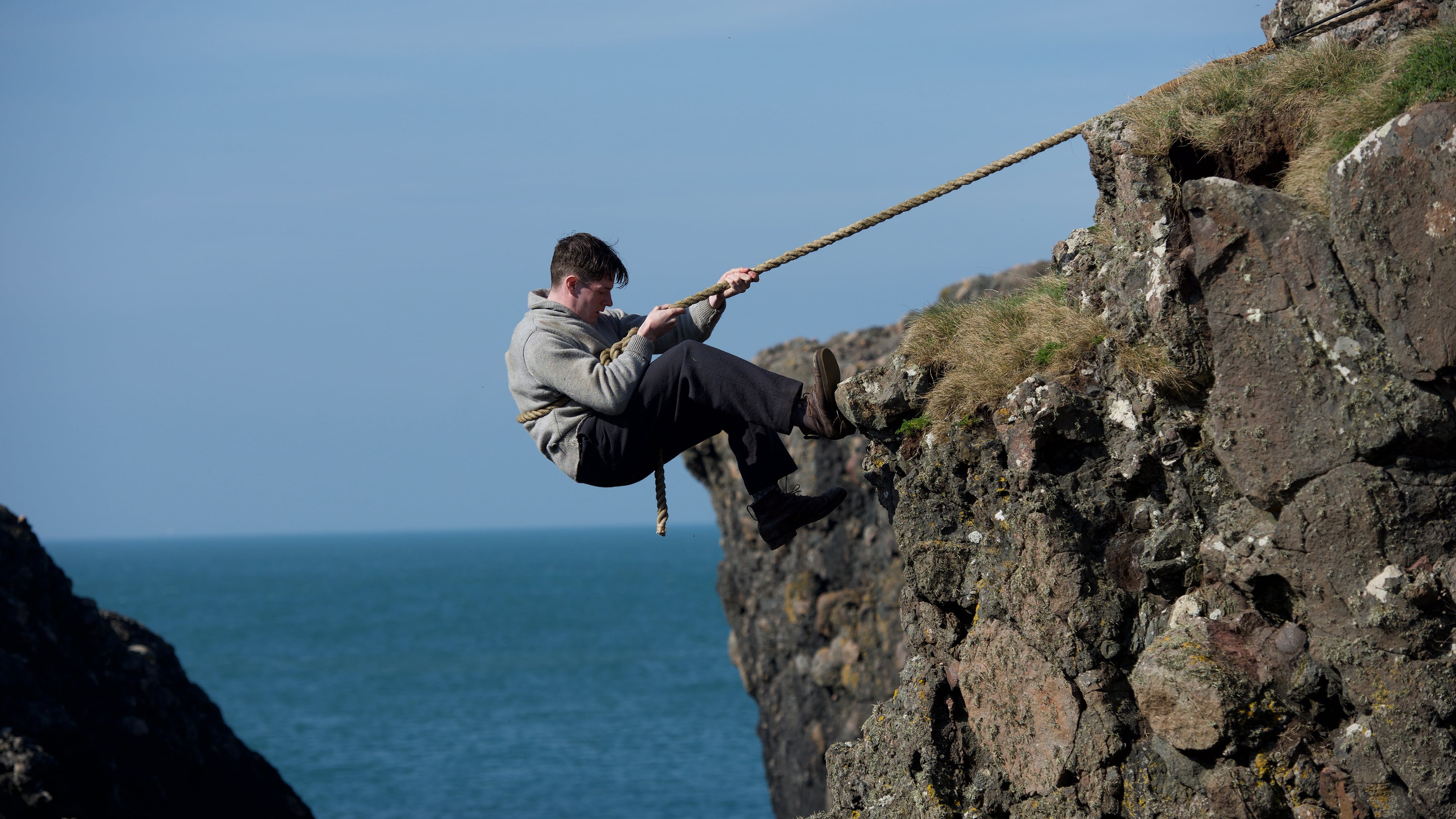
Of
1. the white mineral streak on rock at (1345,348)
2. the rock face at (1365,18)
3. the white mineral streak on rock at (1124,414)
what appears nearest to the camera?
the white mineral streak on rock at (1345,348)

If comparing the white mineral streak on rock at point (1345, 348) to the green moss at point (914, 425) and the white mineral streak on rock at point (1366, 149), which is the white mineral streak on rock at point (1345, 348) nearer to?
the white mineral streak on rock at point (1366, 149)

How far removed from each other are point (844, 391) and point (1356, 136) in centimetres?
338

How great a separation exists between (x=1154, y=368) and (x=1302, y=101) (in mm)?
1949

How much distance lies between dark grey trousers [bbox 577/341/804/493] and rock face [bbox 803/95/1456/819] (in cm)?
101

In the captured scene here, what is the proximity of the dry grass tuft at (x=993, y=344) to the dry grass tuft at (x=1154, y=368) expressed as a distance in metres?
0.33

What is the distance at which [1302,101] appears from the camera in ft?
24.0

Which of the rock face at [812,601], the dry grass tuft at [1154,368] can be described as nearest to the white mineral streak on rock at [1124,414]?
the dry grass tuft at [1154,368]

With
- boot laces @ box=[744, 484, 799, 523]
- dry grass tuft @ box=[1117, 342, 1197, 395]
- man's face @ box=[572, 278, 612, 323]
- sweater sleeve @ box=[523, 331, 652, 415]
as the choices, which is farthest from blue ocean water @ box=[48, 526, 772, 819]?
dry grass tuft @ box=[1117, 342, 1197, 395]

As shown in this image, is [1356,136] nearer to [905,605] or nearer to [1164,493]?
[1164,493]

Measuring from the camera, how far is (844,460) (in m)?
27.5

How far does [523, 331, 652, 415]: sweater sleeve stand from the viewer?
26.2ft

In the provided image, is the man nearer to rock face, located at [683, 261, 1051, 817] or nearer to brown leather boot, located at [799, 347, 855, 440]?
brown leather boot, located at [799, 347, 855, 440]

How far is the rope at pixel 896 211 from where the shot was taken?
8164mm

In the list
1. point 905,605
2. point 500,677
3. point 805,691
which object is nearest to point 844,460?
point 805,691
